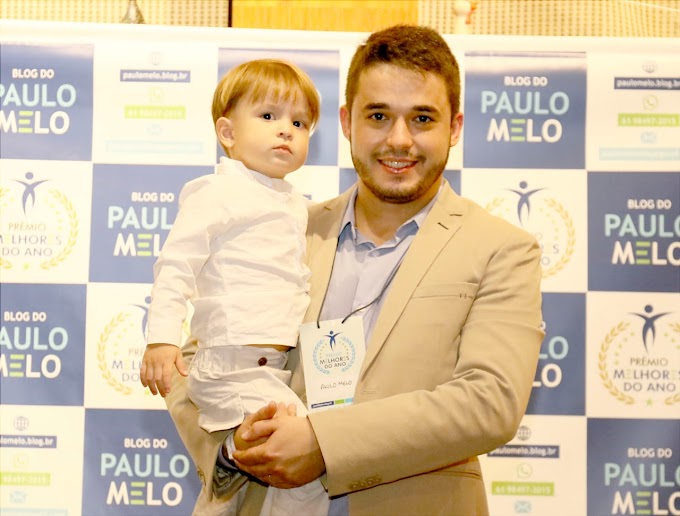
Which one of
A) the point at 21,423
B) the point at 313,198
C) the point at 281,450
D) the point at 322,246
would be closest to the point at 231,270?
the point at 322,246

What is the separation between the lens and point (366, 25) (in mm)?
3393

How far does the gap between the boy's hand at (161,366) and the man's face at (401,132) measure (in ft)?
2.05

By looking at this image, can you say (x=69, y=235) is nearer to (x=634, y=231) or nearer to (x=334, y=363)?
(x=334, y=363)

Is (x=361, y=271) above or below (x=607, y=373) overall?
above

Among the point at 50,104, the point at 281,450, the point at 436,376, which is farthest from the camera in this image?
the point at 50,104

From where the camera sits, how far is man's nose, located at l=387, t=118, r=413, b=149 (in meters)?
2.05

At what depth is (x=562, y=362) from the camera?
3.05 m

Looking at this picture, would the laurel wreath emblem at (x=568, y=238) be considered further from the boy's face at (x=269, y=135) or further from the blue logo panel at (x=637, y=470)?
the boy's face at (x=269, y=135)

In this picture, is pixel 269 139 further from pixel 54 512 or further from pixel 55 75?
pixel 54 512

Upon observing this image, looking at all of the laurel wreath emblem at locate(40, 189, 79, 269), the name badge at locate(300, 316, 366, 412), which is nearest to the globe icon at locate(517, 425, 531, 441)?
the name badge at locate(300, 316, 366, 412)

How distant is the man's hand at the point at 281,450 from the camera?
1743 mm

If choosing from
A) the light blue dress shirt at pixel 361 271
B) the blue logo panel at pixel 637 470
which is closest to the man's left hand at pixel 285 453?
the light blue dress shirt at pixel 361 271

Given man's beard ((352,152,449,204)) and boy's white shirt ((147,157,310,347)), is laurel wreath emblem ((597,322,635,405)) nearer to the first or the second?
man's beard ((352,152,449,204))

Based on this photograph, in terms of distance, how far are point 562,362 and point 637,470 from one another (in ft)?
1.45
